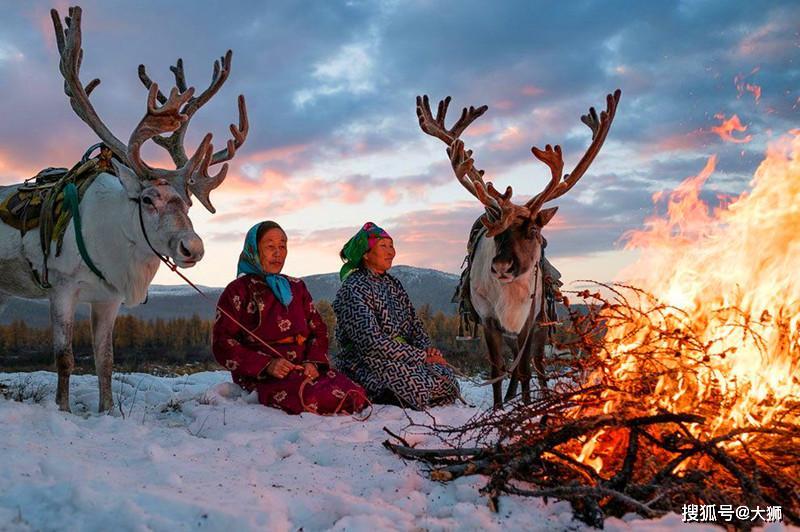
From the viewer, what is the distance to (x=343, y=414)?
17.8ft

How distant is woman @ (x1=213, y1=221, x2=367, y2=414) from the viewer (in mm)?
5387

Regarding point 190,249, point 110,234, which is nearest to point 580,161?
point 190,249

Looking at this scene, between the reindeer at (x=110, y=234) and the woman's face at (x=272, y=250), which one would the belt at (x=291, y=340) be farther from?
the reindeer at (x=110, y=234)

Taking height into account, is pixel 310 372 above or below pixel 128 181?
below

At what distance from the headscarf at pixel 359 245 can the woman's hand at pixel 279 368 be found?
121 centimetres

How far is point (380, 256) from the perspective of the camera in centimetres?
605

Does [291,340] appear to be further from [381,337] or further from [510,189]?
[510,189]

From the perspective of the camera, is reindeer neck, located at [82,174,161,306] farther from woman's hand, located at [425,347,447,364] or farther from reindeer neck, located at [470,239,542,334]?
reindeer neck, located at [470,239,542,334]

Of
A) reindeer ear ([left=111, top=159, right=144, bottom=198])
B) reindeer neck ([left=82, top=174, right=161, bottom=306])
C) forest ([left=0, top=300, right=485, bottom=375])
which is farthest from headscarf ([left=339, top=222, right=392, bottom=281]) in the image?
forest ([left=0, top=300, right=485, bottom=375])

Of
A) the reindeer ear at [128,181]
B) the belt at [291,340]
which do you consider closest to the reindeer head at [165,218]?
the reindeer ear at [128,181]

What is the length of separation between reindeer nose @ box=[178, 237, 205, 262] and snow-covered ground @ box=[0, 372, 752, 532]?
1.32m

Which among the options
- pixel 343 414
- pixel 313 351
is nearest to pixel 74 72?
pixel 313 351

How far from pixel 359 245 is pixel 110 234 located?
224 centimetres

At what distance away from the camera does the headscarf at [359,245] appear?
6055 mm
